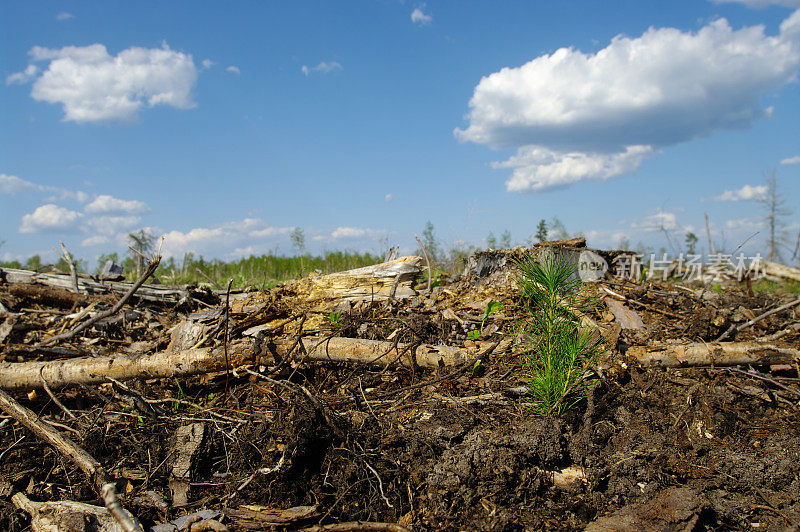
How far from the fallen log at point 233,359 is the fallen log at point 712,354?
5.25ft

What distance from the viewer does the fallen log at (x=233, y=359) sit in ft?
14.0

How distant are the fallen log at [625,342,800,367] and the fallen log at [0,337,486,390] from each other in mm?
1601

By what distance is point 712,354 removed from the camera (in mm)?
4582

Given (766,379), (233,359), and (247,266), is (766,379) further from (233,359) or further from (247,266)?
(247,266)

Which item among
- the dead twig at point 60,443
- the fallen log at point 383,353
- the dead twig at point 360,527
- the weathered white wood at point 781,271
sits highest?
the weathered white wood at point 781,271

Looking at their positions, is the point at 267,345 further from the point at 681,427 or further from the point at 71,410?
the point at 681,427

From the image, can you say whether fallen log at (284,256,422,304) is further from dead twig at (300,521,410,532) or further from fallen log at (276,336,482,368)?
dead twig at (300,521,410,532)

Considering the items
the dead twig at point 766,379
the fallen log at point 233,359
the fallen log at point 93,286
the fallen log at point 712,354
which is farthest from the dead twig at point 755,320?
the fallen log at point 93,286

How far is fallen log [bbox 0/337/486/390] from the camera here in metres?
4.25

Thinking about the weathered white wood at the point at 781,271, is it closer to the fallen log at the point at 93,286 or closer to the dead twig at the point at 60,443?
the fallen log at the point at 93,286

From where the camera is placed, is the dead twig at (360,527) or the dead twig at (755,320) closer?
the dead twig at (360,527)

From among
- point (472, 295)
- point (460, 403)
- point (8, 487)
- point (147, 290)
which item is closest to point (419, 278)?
point (472, 295)

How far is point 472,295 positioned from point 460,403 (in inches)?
86.5

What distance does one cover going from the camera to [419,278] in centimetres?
651
